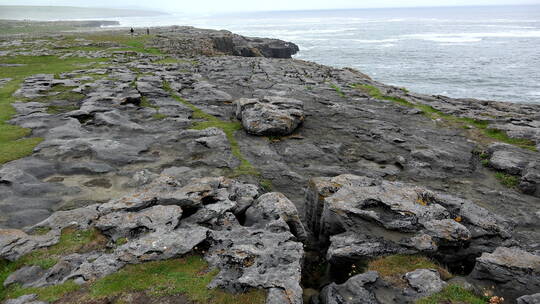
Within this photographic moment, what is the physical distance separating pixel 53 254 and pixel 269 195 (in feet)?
30.5

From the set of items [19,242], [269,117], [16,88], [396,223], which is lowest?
[19,242]

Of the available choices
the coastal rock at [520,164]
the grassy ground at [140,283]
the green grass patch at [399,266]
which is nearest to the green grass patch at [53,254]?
the grassy ground at [140,283]

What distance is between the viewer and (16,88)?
1571 inches

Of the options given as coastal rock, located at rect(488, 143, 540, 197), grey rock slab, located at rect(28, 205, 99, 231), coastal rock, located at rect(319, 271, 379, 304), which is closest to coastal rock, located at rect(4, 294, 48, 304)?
grey rock slab, located at rect(28, 205, 99, 231)

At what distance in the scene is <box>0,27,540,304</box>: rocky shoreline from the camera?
39.6ft

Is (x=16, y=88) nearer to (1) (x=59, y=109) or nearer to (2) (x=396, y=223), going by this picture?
(1) (x=59, y=109)

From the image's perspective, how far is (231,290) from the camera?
37.6ft

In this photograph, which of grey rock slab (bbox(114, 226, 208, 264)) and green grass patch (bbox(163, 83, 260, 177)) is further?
green grass patch (bbox(163, 83, 260, 177))

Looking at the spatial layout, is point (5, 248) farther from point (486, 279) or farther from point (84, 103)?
point (84, 103)

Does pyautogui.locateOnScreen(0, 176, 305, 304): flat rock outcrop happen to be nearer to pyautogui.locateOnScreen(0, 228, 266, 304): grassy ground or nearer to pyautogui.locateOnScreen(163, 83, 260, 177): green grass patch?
pyautogui.locateOnScreen(0, 228, 266, 304): grassy ground

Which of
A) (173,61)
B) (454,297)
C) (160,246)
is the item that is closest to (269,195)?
(160,246)

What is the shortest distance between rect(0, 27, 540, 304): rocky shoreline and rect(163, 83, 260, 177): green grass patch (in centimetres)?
20

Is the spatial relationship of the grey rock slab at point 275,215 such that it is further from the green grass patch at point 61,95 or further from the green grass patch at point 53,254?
the green grass patch at point 61,95

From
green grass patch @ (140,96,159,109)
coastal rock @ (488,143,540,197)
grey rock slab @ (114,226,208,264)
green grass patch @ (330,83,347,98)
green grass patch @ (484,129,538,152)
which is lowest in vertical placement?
grey rock slab @ (114,226,208,264)
